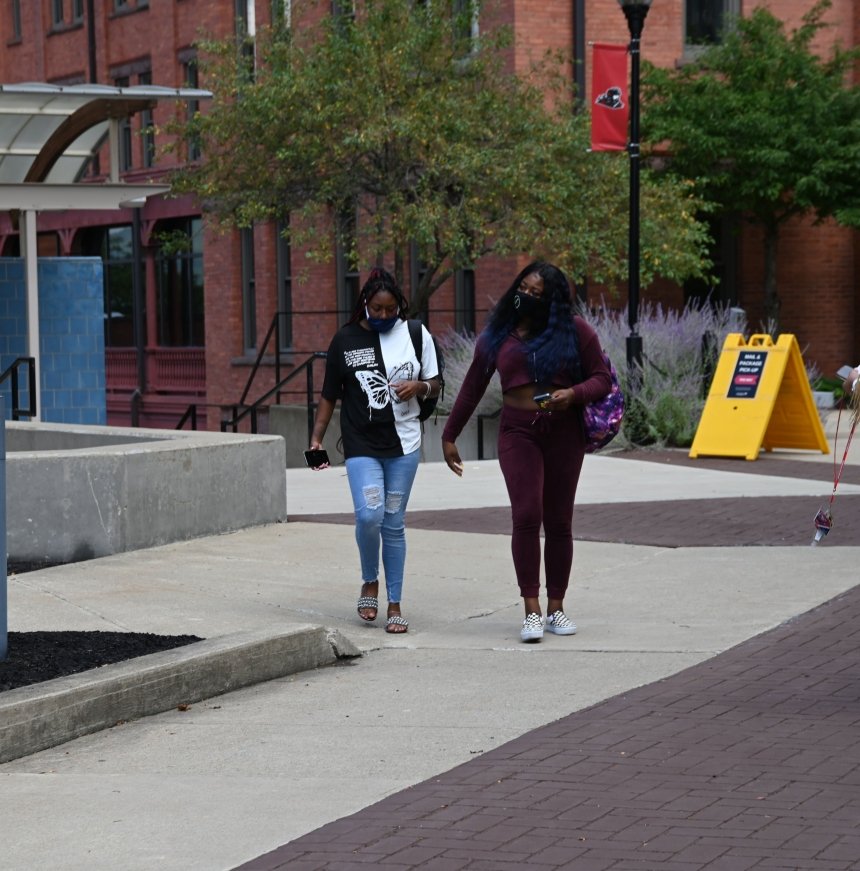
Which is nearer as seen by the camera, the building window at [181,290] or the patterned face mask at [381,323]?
the patterned face mask at [381,323]

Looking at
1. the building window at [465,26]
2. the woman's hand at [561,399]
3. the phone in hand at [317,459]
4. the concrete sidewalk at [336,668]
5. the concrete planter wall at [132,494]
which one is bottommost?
the concrete sidewalk at [336,668]

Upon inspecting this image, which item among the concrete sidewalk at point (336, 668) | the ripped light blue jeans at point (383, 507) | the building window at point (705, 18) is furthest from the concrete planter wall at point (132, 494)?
the building window at point (705, 18)

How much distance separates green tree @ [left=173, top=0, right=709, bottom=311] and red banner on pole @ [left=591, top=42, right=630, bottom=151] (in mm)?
1161

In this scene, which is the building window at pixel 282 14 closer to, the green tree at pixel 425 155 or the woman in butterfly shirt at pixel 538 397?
the green tree at pixel 425 155

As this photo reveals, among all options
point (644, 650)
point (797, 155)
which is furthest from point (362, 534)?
point (797, 155)

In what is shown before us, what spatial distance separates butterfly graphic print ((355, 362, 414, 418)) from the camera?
8.96 m

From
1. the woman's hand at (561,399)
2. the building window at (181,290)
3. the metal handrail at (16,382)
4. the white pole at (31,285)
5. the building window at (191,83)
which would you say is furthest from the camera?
the building window at (181,290)

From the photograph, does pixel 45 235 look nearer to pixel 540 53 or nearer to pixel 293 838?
pixel 540 53

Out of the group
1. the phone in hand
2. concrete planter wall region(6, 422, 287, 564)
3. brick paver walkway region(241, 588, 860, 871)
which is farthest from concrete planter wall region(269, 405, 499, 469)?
brick paver walkway region(241, 588, 860, 871)

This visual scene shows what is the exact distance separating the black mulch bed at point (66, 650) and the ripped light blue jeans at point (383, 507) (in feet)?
3.64

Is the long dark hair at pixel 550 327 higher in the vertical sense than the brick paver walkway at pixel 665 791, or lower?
higher

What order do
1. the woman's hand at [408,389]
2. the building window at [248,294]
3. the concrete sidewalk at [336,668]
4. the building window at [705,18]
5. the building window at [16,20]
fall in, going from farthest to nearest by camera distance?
the building window at [16,20], the building window at [248,294], the building window at [705,18], the woman's hand at [408,389], the concrete sidewalk at [336,668]

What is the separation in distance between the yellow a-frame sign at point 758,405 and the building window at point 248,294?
16460 millimetres

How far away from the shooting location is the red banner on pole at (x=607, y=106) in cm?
2067
